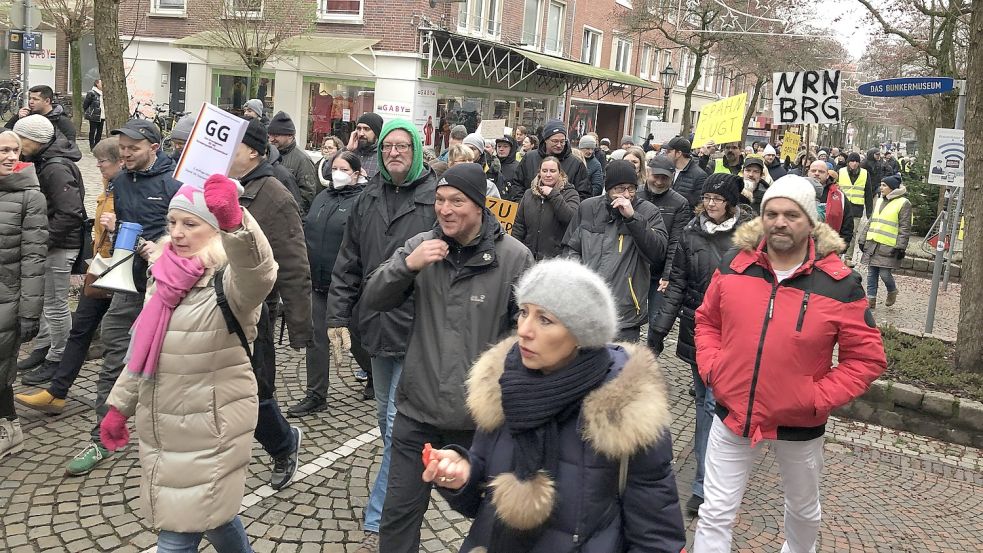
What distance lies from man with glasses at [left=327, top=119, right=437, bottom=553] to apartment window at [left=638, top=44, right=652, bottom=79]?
4152 centimetres

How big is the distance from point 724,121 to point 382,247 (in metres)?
9.55

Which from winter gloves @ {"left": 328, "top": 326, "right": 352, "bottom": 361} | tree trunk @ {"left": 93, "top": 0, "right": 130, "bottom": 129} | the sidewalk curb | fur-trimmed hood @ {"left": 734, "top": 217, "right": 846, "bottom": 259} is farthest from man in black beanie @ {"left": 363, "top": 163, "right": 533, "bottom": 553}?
tree trunk @ {"left": 93, "top": 0, "right": 130, "bottom": 129}

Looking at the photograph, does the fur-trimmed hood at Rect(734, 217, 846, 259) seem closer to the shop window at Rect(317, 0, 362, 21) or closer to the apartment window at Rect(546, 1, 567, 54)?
the shop window at Rect(317, 0, 362, 21)

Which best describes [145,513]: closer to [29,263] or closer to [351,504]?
[351,504]

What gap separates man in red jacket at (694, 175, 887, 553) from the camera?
3.62 metres

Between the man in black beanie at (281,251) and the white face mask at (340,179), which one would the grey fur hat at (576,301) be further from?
the white face mask at (340,179)

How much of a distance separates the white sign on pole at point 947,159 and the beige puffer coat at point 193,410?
974 cm

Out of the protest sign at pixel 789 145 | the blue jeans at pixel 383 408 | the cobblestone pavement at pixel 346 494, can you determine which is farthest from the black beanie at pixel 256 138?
the protest sign at pixel 789 145

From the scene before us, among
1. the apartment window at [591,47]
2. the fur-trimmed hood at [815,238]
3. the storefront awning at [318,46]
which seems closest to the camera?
the fur-trimmed hood at [815,238]

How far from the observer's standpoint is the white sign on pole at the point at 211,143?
11.7 feet

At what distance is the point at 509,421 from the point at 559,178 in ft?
16.8

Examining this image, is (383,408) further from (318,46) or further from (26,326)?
(318,46)

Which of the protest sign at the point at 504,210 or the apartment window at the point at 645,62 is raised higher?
the apartment window at the point at 645,62

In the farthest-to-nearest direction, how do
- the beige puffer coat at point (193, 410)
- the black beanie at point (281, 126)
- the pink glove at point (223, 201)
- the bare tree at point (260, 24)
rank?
the bare tree at point (260, 24), the black beanie at point (281, 126), the beige puffer coat at point (193, 410), the pink glove at point (223, 201)
